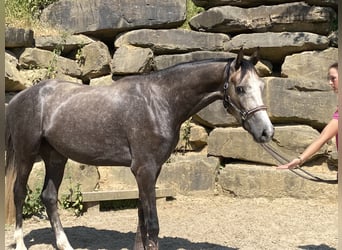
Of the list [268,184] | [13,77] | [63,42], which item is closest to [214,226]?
[268,184]

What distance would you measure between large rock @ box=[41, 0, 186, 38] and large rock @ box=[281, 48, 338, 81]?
191 cm

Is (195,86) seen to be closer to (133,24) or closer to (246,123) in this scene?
(246,123)

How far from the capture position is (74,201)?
622 cm

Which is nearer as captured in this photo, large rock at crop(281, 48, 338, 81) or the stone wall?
the stone wall

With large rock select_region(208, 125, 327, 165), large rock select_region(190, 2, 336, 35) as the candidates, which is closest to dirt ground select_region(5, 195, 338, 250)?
large rock select_region(208, 125, 327, 165)

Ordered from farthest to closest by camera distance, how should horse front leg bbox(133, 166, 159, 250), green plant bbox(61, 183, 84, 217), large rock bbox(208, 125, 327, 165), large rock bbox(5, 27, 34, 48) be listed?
large rock bbox(208, 125, 327, 165) < large rock bbox(5, 27, 34, 48) < green plant bbox(61, 183, 84, 217) < horse front leg bbox(133, 166, 159, 250)

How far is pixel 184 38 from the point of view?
7.33 m

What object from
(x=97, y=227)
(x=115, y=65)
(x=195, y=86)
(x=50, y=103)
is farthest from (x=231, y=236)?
(x=115, y=65)

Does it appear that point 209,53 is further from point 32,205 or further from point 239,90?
point 239,90

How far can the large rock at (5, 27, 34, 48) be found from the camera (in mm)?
6527

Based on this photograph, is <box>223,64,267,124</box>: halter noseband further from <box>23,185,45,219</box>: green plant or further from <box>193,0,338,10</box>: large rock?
<box>193,0,338,10</box>: large rock

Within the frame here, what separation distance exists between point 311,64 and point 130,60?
2.67 meters

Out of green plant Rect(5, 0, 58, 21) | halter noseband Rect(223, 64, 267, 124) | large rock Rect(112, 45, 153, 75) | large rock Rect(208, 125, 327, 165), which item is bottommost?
large rock Rect(208, 125, 327, 165)

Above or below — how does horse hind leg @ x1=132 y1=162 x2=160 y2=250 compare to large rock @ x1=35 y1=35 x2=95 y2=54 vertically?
below
